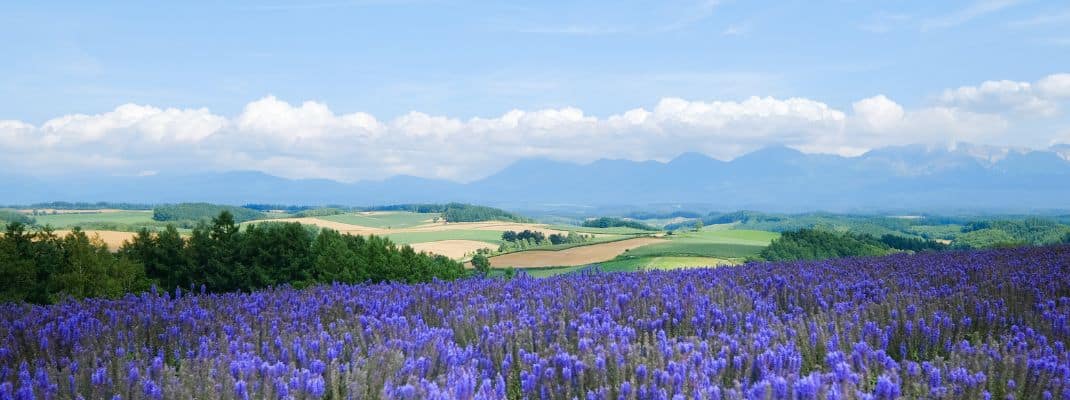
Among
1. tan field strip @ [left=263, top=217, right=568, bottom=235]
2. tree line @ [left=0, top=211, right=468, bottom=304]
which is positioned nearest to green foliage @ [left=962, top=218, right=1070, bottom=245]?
tan field strip @ [left=263, top=217, right=568, bottom=235]

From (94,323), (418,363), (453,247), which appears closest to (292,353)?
(418,363)

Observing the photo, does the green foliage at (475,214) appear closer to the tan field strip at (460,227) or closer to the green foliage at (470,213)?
the green foliage at (470,213)

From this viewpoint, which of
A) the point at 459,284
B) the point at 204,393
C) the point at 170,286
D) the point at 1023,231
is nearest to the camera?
the point at 204,393

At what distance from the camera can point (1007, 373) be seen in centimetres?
405

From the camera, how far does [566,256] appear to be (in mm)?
27547

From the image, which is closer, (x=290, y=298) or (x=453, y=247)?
(x=290, y=298)

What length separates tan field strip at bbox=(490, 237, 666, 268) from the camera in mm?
25672

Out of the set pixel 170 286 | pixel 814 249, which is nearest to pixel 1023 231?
pixel 814 249

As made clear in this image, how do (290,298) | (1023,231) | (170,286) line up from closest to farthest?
1. (290,298)
2. (170,286)
3. (1023,231)

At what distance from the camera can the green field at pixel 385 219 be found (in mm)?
52438

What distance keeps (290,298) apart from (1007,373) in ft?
18.6

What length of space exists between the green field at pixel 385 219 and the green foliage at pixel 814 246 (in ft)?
98.7

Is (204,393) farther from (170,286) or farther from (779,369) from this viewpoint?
(170,286)

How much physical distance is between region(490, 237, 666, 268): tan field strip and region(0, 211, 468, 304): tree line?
5.92 m
